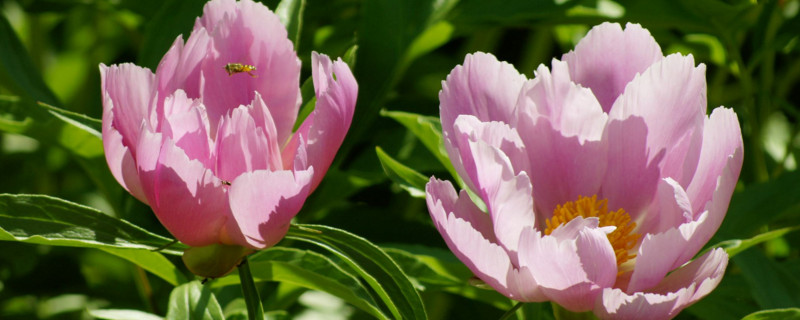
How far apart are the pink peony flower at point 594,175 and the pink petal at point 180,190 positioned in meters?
0.12

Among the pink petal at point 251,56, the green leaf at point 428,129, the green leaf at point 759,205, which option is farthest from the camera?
the green leaf at point 759,205

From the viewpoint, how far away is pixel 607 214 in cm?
62

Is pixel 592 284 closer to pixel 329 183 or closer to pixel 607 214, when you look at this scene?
pixel 607 214

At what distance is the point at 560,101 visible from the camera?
58cm

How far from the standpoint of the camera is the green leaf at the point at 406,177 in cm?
68

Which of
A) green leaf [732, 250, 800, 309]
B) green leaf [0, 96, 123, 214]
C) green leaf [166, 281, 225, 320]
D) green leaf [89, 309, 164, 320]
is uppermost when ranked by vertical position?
green leaf [0, 96, 123, 214]

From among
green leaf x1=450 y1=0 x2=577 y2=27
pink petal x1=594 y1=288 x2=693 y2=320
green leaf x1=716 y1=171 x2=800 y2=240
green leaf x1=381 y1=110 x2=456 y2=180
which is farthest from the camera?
green leaf x1=450 y1=0 x2=577 y2=27

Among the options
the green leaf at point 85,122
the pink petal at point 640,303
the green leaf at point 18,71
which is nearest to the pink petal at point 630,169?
the pink petal at point 640,303

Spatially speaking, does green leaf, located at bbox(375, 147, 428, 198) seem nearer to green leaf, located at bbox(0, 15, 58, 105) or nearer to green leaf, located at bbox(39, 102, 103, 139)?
green leaf, located at bbox(39, 102, 103, 139)

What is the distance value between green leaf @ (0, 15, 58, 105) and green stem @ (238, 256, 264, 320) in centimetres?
41

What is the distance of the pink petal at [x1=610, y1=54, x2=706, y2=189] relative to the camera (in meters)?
0.56

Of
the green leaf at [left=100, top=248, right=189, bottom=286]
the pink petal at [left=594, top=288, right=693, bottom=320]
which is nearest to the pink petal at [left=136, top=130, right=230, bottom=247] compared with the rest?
the green leaf at [left=100, top=248, right=189, bottom=286]

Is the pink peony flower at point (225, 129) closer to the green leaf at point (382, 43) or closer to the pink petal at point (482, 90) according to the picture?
the pink petal at point (482, 90)

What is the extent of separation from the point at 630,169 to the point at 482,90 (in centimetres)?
11
